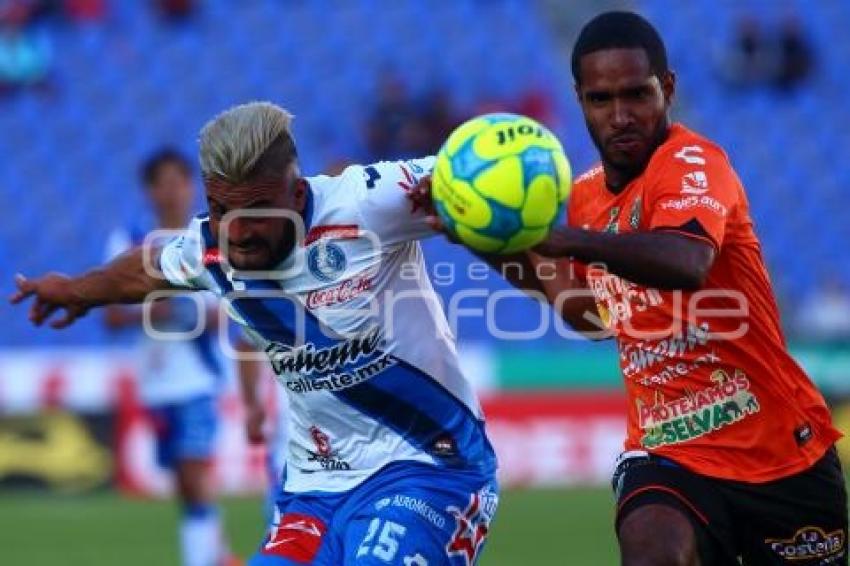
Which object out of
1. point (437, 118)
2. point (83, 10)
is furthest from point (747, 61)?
point (83, 10)

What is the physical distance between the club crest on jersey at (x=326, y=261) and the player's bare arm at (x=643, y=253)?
2.96 feet

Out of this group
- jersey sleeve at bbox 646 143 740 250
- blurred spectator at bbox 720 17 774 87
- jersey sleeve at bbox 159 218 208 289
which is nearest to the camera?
jersey sleeve at bbox 646 143 740 250

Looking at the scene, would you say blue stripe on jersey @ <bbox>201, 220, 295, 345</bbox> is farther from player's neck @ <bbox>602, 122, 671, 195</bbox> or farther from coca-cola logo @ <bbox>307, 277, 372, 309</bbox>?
player's neck @ <bbox>602, 122, 671, 195</bbox>

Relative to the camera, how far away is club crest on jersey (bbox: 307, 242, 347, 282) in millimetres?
5344

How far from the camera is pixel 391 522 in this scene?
5.23 metres

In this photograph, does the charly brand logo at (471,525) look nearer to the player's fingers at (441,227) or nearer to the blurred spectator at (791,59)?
the player's fingers at (441,227)

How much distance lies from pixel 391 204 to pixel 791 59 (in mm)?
14218

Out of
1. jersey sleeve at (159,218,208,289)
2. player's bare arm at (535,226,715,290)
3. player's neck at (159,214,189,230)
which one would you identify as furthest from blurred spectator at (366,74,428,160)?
player's bare arm at (535,226,715,290)

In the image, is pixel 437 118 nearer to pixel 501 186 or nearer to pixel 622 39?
pixel 622 39

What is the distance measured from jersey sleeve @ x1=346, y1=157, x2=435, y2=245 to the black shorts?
1083mm

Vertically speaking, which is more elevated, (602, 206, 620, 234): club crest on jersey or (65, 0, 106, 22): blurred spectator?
(65, 0, 106, 22): blurred spectator

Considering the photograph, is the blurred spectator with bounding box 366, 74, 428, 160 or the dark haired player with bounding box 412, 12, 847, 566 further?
the blurred spectator with bounding box 366, 74, 428, 160

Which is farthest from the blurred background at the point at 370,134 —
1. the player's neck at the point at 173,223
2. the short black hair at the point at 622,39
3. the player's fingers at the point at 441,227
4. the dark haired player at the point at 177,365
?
the player's fingers at the point at 441,227

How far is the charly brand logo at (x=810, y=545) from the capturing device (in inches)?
214
